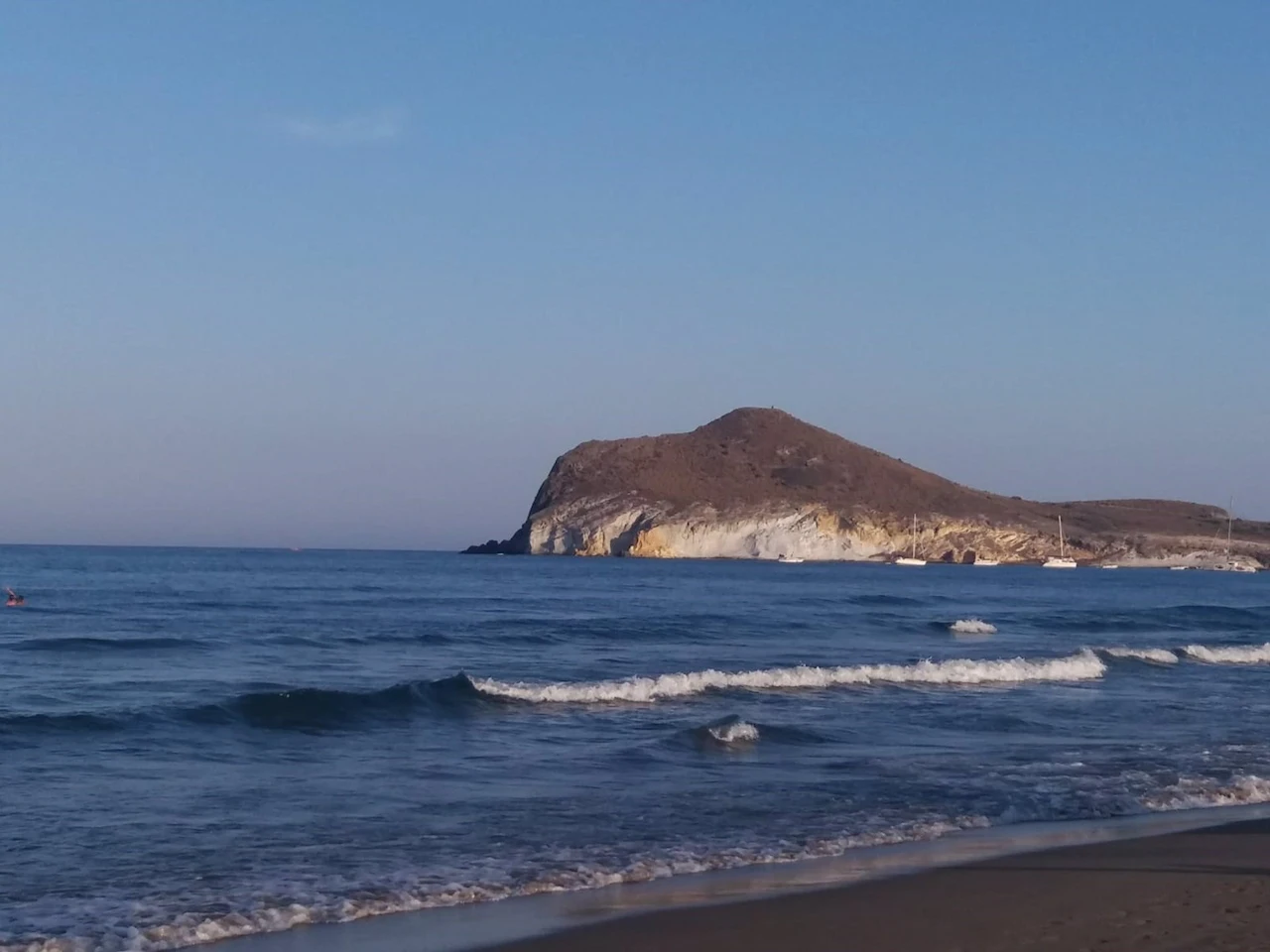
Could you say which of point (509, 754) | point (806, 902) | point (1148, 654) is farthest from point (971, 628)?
point (806, 902)

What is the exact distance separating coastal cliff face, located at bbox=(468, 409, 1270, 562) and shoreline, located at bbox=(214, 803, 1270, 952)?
109 metres

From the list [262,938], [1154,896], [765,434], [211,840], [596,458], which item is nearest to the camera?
[262,938]

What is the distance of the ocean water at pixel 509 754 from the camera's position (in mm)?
9461

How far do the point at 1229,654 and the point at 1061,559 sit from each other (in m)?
107

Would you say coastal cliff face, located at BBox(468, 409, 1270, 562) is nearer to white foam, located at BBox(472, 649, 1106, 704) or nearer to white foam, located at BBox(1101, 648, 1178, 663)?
white foam, located at BBox(1101, 648, 1178, 663)

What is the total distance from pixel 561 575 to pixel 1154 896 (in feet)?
229

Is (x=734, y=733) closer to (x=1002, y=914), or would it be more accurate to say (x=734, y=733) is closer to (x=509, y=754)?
(x=509, y=754)

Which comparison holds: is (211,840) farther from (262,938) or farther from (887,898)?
(887,898)

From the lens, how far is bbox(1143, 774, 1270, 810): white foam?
42.8 feet

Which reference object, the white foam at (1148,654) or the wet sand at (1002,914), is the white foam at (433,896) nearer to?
the wet sand at (1002,914)

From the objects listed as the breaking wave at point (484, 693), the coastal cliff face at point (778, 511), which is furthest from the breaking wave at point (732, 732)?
the coastal cliff face at point (778, 511)

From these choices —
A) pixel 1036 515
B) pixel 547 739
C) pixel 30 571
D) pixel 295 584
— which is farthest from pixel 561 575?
pixel 1036 515

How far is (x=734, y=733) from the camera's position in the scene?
53.8ft

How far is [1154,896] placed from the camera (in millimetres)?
8930
